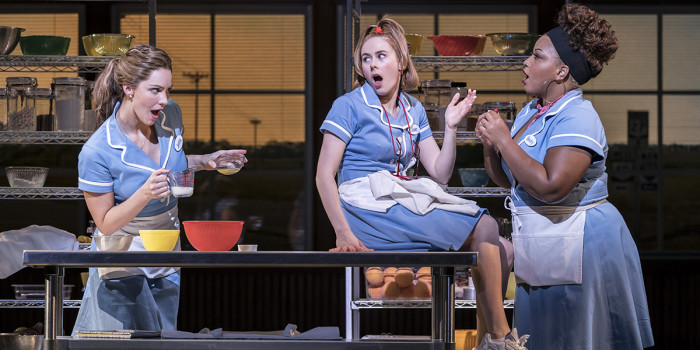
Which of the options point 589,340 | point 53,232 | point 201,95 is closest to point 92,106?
point 53,232


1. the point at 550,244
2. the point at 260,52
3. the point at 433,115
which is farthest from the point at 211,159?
the point at 260,52

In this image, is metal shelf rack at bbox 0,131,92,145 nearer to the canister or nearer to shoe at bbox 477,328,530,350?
the canister

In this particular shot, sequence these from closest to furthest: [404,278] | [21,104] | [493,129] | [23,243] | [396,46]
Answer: [493,129] → [396,46] → [23,243] → [404,278] → [21,104]

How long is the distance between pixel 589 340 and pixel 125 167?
152cm

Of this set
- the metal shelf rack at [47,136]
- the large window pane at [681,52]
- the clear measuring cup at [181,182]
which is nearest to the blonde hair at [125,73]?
the clear measuring cup at [181,182]

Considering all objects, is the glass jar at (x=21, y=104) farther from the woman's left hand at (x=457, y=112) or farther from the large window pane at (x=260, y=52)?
the woman's left hand at (x=457, y=112)

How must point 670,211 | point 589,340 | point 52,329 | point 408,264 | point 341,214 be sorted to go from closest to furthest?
1. point 408,264
2. point 52,329
3. point 589,340
4. point 341,214
5. point 670,211

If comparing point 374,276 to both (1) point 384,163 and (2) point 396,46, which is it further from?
(2) point 396,46

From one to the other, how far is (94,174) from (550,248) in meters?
1.43

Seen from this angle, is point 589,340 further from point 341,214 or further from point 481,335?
point 341,214

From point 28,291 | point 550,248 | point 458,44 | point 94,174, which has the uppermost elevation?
point 458,44

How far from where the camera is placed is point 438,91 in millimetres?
4523

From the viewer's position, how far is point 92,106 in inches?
182

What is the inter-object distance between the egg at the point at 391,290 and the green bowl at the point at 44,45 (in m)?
2.16
